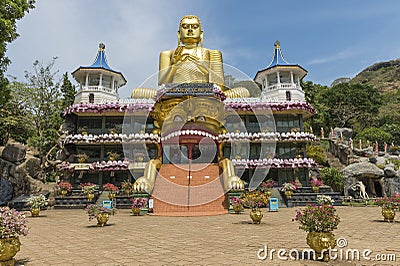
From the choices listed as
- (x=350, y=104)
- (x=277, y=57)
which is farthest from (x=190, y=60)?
(x=350, y=104)

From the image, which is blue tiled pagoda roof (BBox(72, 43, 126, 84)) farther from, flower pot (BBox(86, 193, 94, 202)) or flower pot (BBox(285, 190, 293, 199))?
flower pot (BBox(285, 190, 293, 199))

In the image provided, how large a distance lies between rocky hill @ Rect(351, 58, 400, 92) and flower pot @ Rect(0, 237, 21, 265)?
9470 cm

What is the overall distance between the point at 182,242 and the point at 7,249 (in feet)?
13.9

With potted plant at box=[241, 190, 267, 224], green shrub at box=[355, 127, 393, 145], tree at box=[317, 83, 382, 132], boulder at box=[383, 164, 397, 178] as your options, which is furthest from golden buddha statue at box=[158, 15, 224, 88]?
tree at box=[317, 83, 382, 132]

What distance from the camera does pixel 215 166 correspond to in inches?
804

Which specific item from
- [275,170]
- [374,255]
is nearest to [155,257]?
[374,255]

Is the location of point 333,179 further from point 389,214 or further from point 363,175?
point 389,214

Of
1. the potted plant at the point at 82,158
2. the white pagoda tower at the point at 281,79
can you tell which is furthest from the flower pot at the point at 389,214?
the potted plant at the point at 82,158

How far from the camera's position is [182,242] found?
27.1 feet

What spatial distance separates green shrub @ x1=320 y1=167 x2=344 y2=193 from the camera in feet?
78.4

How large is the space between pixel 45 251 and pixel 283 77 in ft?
85.1

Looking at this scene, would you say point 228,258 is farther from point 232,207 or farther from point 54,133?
point 54,133

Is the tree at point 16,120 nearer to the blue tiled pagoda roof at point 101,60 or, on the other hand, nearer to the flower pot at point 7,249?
the blue tiled pagoda roof at point 101,60

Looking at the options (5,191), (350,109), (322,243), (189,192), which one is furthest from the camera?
(350,109)
